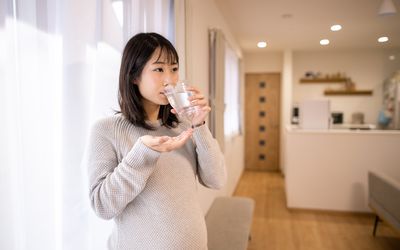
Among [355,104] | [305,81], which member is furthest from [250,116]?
[355,104]

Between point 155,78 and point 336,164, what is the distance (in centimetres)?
339

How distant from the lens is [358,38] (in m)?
4.83

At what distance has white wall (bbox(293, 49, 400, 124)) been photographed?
18.9 ft

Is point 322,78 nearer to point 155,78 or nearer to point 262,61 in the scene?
point 262,61

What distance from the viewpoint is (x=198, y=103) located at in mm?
887

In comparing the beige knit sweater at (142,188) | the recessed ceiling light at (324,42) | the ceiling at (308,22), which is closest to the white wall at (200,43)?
the ceiling at (308,22)

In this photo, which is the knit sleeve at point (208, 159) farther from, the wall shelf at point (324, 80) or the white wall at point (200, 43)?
the wall shelf at point (324, 80)

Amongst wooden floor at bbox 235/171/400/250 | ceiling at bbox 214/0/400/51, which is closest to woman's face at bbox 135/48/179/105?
wooden floor at bbox 235/171/400/250

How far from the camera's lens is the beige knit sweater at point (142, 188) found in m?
0.75

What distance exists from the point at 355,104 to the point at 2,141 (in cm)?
637

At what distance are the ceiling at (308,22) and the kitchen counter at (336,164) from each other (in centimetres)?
146

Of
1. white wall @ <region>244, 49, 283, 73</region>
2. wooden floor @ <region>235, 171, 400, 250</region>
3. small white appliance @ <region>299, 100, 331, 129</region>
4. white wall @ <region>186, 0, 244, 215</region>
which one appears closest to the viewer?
white wall @ <region>186, 0, 244, 215</region>

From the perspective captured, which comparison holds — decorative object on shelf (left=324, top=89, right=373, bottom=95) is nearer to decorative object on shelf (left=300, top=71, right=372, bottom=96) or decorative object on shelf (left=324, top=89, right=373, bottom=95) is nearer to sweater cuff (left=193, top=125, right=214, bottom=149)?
decorative object on shelf (left=300, top=71, right=372, bottom=96)

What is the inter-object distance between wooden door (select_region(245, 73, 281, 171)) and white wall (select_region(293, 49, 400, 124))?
19.5 inches
